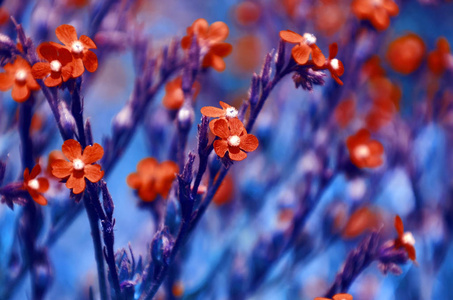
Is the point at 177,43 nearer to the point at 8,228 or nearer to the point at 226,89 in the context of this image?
the point at 8,228

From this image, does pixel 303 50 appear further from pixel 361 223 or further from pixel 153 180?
pixel 361 223

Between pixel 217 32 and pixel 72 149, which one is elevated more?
pixel 217 32

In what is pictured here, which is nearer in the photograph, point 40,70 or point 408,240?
point 40,70

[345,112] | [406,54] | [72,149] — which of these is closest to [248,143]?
[72,149]

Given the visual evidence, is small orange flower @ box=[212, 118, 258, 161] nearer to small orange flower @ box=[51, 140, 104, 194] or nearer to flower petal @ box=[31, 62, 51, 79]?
small orange flower @ box=[51, 140, 104, 194]

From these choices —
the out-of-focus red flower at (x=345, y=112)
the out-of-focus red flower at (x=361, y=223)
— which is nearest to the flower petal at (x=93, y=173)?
the out-of-focus red flower at (x=361, y=223)

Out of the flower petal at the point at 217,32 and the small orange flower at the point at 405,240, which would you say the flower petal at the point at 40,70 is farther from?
the small orange flower at the point at 405,240
